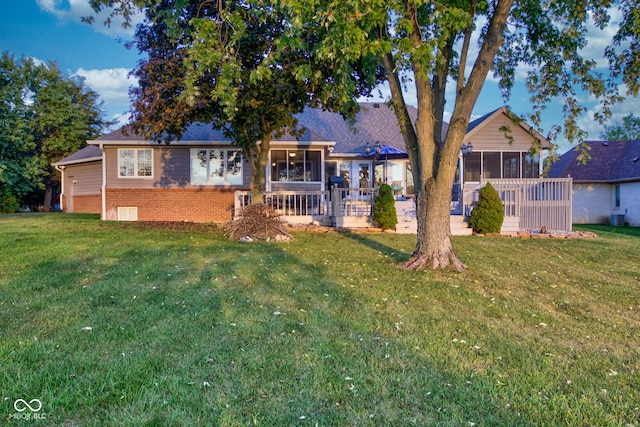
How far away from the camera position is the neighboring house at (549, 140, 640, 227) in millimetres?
19359

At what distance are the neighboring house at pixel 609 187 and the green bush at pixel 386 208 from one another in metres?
13.9

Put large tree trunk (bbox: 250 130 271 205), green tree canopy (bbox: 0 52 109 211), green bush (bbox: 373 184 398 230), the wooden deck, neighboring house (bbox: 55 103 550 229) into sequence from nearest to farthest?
large tree trunk (bbox: 250 130 271 205) < green bush (bbox: 373 184 398 230) < the wooden deck < neighboring house (bbox: 55 103 550 229) < green tree canopy (bbox: 0 52 109 211)

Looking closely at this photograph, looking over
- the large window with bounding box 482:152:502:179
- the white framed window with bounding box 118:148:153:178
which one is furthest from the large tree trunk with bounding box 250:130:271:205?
the large window with bounding box 482:152:502:179

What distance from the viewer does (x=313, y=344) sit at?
3.22m

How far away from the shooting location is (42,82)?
84.2 ft

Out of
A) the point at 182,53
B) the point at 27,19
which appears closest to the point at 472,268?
the point at 182,53

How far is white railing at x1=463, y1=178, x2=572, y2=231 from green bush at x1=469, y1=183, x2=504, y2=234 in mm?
922

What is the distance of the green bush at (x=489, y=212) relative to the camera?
11703 mm

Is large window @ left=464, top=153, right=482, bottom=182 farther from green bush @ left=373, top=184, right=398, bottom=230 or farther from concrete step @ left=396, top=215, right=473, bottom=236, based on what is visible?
green bush @ left=373, top=184, right=398, bottom=230

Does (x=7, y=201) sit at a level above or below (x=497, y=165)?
below

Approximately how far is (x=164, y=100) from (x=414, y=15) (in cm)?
571

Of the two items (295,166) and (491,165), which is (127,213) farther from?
(491,165)

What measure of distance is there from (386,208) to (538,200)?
18.1 feet

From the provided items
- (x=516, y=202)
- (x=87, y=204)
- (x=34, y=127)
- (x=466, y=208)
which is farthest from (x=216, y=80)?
(x=34, y=127)
